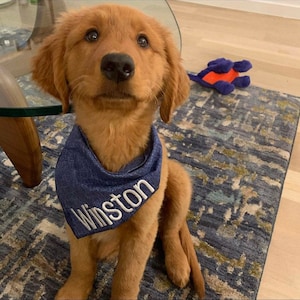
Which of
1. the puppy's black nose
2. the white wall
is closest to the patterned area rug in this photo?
the puppy's black nose

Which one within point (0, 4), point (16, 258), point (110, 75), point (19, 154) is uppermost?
point (110, 75)

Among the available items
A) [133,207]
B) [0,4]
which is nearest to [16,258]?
[133,207]

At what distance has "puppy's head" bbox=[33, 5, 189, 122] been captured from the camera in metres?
0.89

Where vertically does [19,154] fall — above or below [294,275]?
above

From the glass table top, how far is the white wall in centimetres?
198

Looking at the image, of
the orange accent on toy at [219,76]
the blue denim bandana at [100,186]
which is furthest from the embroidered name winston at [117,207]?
the orange accent on toy at [219,76]

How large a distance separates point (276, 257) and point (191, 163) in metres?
0.56

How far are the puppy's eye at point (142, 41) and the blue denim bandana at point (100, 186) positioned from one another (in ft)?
0.89

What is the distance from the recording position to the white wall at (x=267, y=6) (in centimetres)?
350

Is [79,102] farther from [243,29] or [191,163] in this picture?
[243,29]

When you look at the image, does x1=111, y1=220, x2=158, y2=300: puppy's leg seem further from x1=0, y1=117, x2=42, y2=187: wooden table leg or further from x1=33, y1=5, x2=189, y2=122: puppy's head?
x1=0, y1=117, x2=42, y2=187: wooden table leg

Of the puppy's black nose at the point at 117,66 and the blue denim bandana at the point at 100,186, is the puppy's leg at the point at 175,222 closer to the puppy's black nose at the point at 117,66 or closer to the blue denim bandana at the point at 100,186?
the blue denim bandana at the point at 100,186

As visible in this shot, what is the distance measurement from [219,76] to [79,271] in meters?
1.60

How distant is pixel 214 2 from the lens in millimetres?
3744
